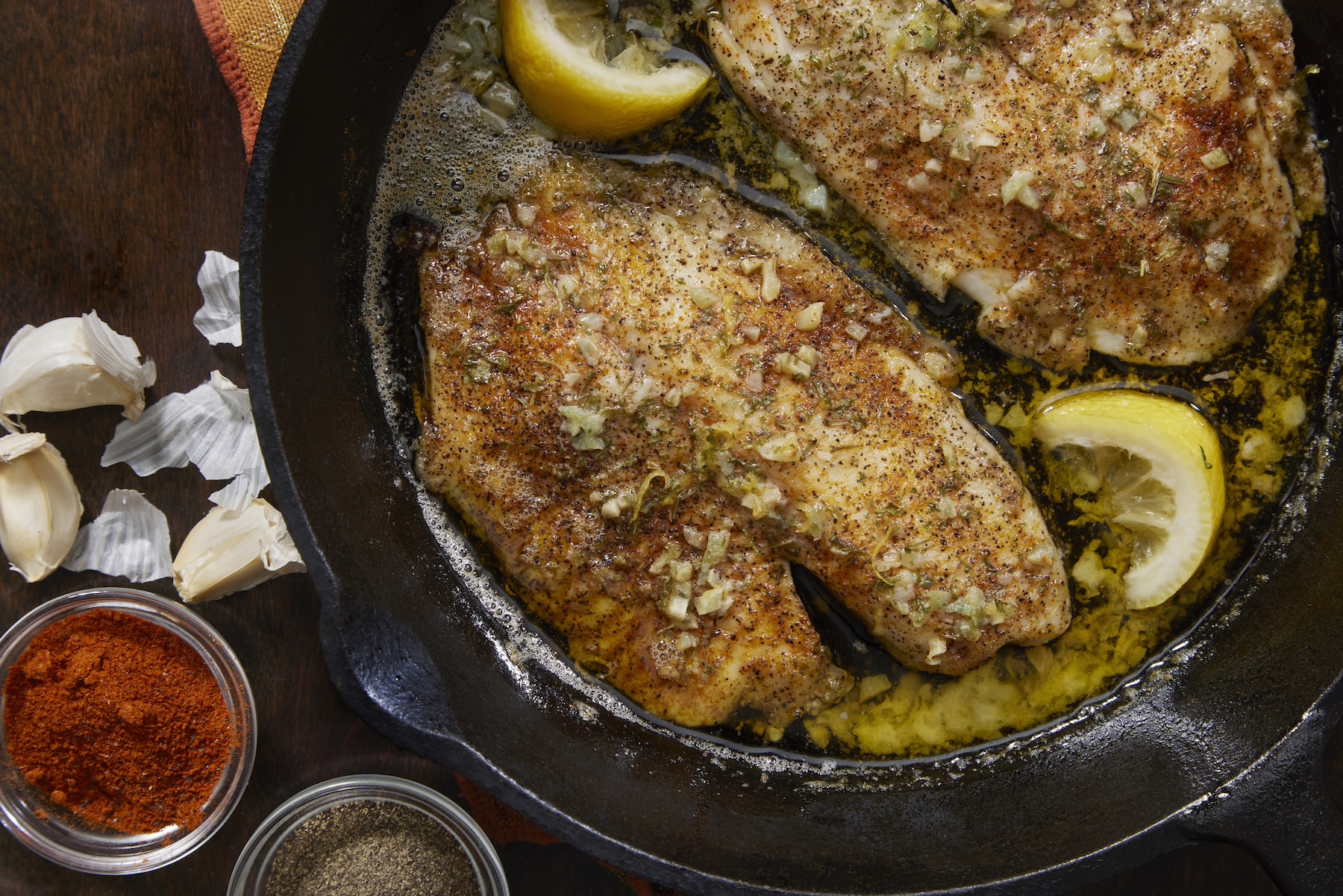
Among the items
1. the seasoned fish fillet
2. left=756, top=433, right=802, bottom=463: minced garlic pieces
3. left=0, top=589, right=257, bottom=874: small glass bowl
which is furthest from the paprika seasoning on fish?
the seasoned fish fillet

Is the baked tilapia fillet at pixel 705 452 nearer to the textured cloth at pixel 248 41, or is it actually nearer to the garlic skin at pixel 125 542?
the textured cloth at pixel 248 41

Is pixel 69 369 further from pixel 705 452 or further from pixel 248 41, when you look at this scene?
pixel 705 452

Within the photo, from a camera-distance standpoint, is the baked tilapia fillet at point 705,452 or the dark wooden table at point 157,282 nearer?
the baked tilapia fillet at point 705,452

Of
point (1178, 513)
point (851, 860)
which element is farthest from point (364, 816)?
point (1178, 513)

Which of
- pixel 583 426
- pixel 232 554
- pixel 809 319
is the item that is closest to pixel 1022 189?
pixel 809 319

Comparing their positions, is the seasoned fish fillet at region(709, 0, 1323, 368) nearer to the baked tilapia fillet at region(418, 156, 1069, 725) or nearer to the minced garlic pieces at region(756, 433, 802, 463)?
the baked tilapia fillet at region(418, 156, 1069, 725)

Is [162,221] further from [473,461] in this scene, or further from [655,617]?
[655,617]

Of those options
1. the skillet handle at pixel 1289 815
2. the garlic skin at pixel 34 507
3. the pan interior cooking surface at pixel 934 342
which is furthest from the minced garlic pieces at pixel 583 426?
the skillet handle at pixel 1289 815
